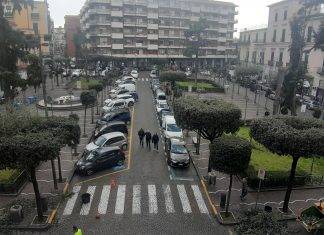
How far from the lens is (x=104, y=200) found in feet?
65.9

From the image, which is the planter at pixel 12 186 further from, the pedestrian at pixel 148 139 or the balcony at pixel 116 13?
the balcony at pixel 116 13

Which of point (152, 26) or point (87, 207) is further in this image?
point (152, 26)

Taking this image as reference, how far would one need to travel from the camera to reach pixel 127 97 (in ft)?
154

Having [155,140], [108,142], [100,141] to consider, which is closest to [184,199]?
[155,140]

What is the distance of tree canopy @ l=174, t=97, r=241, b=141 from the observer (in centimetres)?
2169

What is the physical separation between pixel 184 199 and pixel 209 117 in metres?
5.42

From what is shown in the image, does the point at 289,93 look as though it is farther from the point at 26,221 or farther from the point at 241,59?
the point at 241,59

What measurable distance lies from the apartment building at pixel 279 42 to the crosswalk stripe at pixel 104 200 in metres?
35.0

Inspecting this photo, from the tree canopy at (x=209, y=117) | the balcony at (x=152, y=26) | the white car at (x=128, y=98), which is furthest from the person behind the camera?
the balcony at (x=152, y=26)

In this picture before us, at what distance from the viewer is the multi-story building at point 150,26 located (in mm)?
87812

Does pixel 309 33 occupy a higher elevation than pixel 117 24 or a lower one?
lower

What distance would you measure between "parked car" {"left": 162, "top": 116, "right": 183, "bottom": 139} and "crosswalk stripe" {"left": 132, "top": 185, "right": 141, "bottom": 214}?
29.6 feet

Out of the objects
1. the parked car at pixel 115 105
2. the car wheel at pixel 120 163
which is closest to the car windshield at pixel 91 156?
the car wheel at pixel 120 163

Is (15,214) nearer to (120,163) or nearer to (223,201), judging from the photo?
(120,163)
